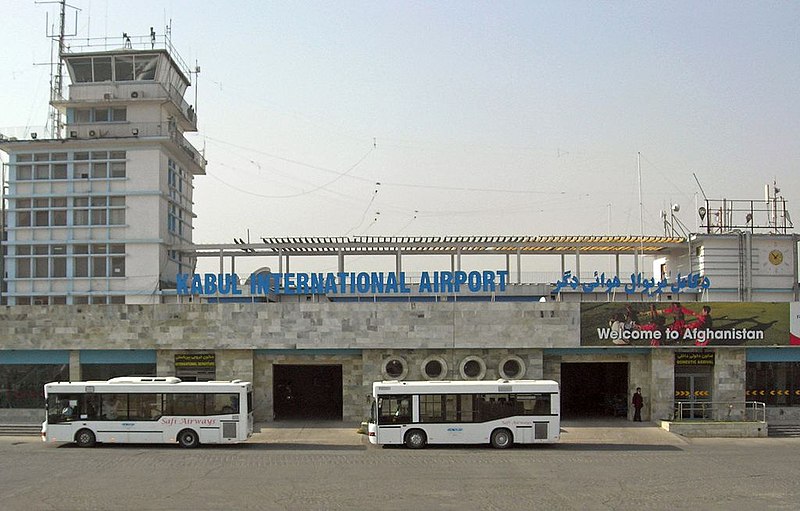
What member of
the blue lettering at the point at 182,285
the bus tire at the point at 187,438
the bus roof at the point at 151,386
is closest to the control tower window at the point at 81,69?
the blue lettering at the point at 182,285

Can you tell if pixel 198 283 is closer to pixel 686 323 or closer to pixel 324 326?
pixel 324 326

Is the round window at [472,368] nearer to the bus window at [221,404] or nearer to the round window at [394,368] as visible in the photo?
the round window at [394,368]

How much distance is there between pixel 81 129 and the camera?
165ft

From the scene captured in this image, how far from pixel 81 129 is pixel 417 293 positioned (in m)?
23.1

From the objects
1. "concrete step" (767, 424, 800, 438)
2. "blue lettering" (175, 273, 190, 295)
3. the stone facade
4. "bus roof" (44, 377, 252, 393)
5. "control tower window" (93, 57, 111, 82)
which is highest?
"control tower window" (93, 57, 111, 82)

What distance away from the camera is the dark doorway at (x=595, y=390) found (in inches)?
1674

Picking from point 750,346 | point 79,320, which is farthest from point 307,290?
point 750,346

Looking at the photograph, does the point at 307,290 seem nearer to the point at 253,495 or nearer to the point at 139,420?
the point at 139,420

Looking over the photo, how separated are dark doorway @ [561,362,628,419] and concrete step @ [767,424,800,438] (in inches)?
262

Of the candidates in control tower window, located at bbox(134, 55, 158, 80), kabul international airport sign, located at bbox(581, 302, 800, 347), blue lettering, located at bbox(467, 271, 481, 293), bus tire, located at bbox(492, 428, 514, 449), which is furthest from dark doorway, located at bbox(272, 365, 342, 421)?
control tower window, located at bbox(134, 55, 158, 80)

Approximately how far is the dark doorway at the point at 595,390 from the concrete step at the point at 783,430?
6644mm

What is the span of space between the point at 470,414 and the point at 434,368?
8164 mm

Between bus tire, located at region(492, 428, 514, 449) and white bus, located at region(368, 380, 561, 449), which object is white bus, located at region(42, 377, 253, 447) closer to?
white bus, located at region(368, 380, 561, 449)

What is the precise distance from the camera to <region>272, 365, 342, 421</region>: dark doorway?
46969mm
